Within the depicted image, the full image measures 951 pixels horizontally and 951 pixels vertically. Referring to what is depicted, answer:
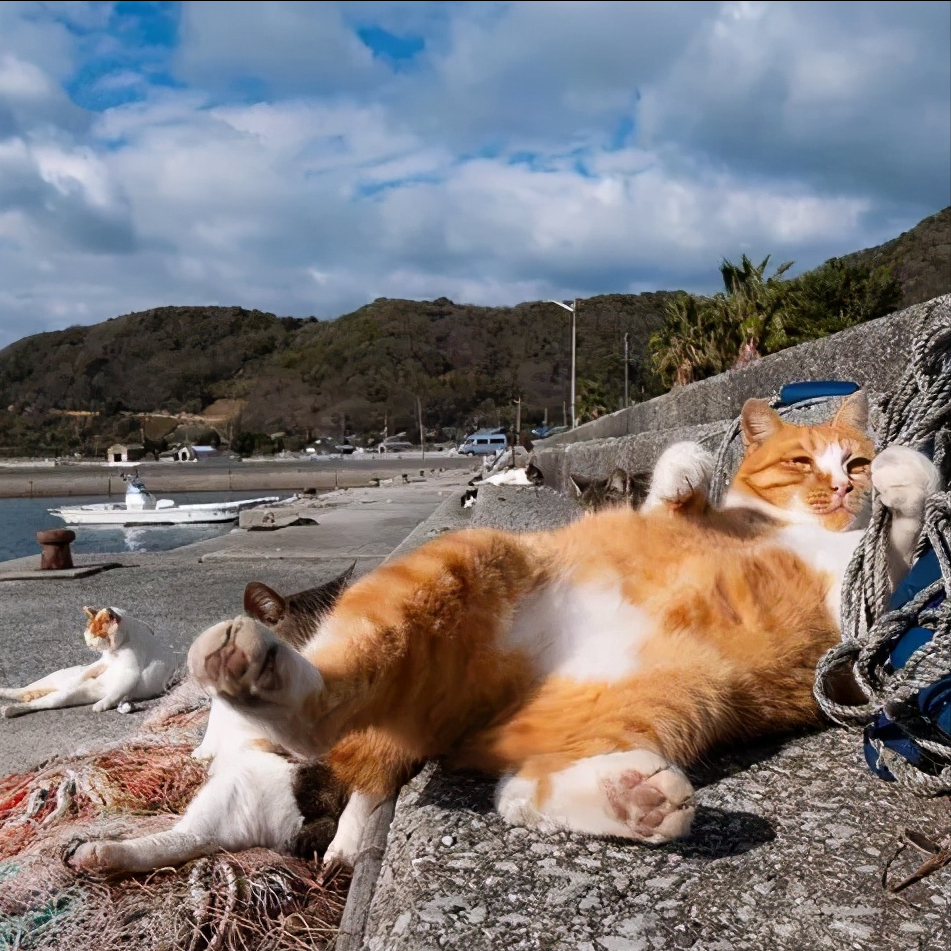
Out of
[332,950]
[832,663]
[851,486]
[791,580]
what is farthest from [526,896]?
[851,486]

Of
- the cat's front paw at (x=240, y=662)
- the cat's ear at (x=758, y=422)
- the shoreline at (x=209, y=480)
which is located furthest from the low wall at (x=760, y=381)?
the shoreline at (x=209, y=480)

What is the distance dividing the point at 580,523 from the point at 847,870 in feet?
2.97

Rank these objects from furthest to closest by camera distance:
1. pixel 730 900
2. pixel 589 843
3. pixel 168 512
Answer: pixel 168 512
pixel 589 843
pixel 730 900

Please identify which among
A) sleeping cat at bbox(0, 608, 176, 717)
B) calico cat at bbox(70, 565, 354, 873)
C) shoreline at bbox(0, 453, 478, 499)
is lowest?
shoreline at bbox(0, 453, 478, 499)

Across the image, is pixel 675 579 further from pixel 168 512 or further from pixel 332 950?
pixel 168 512

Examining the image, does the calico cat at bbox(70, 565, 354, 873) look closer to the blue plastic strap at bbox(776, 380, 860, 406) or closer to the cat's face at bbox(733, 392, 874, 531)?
the cat's face at bbox(733, 392, 874, 531)

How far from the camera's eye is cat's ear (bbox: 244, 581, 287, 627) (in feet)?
6.19

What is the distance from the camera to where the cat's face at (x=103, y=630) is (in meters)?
3.17

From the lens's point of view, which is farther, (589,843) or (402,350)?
(402,350)

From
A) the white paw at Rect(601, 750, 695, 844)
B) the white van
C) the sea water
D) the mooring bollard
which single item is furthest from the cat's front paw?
the white van

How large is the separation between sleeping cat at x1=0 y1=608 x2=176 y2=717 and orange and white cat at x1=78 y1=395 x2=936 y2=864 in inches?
74.2

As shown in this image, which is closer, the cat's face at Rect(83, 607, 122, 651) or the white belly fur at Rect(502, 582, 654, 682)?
the white belly fur at Rect(502, 582, 654, 682)

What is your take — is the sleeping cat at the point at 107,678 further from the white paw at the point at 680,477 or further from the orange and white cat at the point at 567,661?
the white paw at the point at 680,477

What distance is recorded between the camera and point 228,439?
78.6 m
